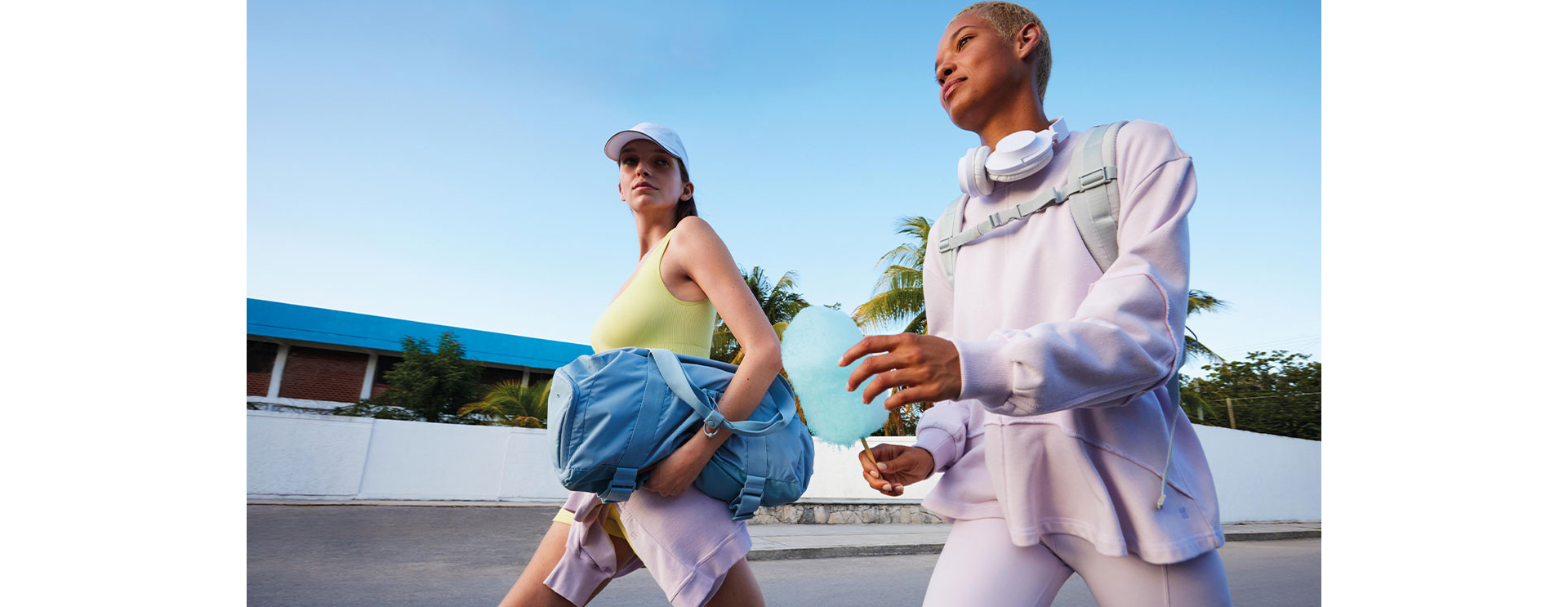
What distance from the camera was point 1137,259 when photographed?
1.23m

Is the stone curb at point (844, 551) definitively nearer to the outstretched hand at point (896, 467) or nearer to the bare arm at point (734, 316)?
the bare arm at point (734, 316)

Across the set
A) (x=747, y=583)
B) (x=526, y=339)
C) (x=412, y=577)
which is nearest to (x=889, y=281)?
(x=412, y=577)

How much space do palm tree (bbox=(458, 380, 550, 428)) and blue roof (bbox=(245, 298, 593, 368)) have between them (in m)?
3.72

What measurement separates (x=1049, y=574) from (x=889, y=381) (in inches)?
27.5

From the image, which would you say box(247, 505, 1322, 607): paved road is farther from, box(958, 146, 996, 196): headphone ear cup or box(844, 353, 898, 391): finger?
box(844, 353, 898, 391): finger

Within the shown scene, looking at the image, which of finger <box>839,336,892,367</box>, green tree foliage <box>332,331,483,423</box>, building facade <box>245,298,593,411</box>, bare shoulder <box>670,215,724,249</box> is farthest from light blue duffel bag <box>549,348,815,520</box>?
building facade <box>245,298,593,411</box>

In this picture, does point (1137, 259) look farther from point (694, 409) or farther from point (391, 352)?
point (391, 352)

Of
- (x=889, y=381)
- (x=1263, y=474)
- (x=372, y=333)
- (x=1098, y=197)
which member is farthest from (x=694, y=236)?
(x=372, y=333)

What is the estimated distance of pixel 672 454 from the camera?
1815mm

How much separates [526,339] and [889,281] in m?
18.6

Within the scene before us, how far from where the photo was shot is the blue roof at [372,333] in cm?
2638

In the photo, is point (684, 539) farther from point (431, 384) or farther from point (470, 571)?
point (431, 384)

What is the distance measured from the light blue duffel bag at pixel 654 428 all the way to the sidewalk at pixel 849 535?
5371 millimetres

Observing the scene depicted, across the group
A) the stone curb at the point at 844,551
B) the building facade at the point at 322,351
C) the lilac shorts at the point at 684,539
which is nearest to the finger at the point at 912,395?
the lilac shorts at the point at 684,539
